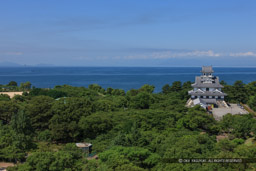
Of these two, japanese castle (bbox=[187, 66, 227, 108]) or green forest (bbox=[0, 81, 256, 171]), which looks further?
japanese castle (bbox=[187, 66, 227, 108])

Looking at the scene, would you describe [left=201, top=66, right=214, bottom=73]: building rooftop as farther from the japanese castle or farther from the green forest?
the green forest

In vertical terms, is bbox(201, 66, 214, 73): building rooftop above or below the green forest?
above

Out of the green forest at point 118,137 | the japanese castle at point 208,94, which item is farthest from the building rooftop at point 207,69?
the green forest at point 118,137

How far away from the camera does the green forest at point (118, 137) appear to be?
14641mm

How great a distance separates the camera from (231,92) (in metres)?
47.6

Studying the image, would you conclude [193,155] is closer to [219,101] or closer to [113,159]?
[113,159]

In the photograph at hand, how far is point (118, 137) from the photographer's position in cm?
1966

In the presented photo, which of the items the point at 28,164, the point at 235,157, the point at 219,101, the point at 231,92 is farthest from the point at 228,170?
the point at 231,92

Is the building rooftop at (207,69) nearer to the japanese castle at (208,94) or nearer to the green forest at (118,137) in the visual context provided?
the japanese castle at (208,94)

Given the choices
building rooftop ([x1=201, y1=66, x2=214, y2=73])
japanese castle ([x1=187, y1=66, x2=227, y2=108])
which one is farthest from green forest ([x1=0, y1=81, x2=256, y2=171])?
building rooftop ([x1=201, y1=66, x2=214, y2=73])

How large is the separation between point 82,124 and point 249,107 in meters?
30.8

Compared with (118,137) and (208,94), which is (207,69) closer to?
(208,94)

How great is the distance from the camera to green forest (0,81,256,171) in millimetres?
14641

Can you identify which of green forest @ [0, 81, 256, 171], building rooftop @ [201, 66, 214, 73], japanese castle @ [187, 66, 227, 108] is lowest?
green forest @ [0, 81, 256, 171]
